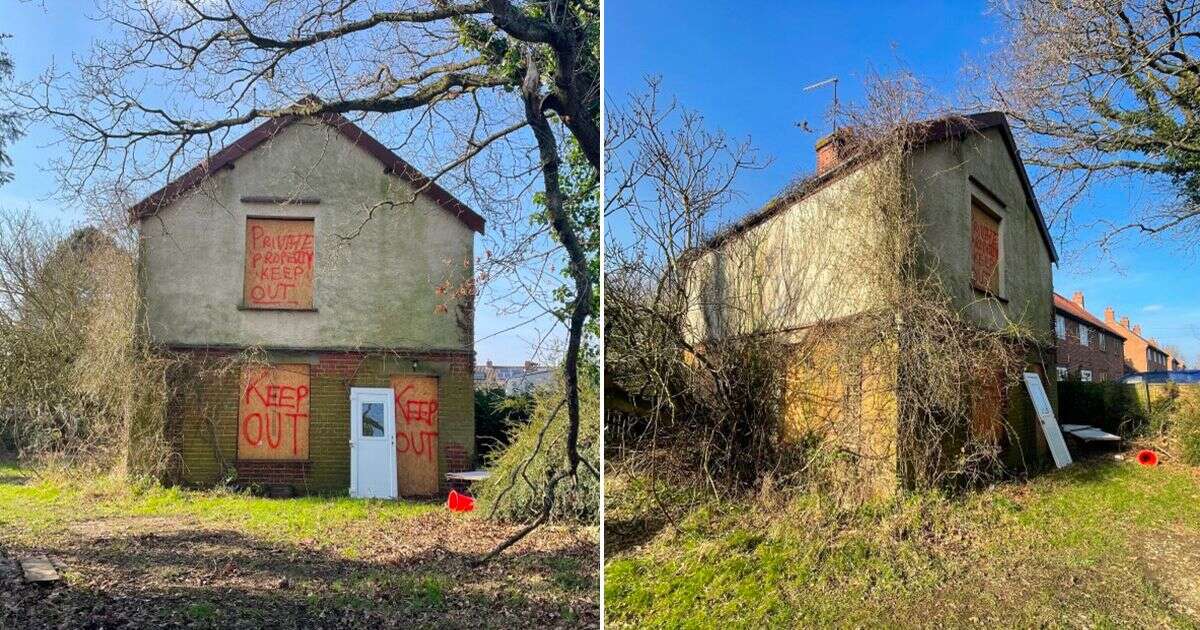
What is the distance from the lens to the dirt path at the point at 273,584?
118 inches

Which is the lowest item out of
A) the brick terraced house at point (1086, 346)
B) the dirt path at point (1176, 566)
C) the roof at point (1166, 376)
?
the dirt path at point (1176, 566)

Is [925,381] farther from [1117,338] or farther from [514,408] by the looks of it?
[1117,338]

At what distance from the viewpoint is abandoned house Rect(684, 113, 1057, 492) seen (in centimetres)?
452

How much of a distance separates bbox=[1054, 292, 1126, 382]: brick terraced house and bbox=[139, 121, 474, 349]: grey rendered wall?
9.35 meters

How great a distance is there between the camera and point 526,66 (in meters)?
3.83

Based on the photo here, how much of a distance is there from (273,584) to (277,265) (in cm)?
152

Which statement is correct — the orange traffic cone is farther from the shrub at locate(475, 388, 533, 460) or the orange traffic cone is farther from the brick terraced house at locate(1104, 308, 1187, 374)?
the brick terraced house at locate(1104, 308, 1187, 374)

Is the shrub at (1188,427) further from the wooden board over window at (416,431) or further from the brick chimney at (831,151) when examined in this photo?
the wooden board over window at (416,431)

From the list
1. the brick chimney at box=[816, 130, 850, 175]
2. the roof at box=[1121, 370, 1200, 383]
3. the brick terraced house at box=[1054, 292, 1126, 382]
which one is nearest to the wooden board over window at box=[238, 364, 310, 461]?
the brick chimney at box=[816, 130, 850, 175]

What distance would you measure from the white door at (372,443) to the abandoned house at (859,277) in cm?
176

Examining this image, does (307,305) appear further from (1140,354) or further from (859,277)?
(1140,354)

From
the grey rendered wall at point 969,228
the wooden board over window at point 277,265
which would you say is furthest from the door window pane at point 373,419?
the grey rendered wall at point 969,228

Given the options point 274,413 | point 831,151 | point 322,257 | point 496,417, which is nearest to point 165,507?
point 274,413

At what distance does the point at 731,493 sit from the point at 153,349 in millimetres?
3146
